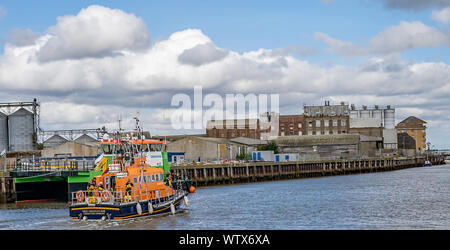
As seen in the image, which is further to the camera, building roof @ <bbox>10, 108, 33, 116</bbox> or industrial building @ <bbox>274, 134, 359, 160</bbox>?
industrial building @ <bbox>274, 134, 359, 160</bbox>

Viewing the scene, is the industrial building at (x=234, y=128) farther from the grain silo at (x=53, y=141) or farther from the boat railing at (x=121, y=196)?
the boat railing at (x=121, y=196)

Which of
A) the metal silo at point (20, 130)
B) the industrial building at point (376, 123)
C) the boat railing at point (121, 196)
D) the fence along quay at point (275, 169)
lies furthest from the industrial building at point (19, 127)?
the industrial building at point (376, 123)

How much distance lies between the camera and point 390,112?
16050 cm

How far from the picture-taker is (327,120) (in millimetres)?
144750

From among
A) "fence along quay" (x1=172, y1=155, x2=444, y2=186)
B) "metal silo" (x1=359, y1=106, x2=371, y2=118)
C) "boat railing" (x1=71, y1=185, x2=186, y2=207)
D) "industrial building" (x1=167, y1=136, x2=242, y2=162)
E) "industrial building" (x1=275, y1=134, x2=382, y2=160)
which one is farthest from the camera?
"metal silo" (x1=359, y1=106, x2=371, y2=118)

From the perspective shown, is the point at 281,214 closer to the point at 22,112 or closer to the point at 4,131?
the point at 4,131

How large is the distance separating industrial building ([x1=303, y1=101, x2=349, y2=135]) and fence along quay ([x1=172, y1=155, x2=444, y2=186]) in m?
19.3

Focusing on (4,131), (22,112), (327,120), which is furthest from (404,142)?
(4,131)

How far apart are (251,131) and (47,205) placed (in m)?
96.8

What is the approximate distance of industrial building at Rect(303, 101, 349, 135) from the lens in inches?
5635

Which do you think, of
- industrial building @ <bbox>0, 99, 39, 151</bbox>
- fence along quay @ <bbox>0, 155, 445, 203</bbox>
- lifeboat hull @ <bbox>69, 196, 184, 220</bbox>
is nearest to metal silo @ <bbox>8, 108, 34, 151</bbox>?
industrial building @ <bbox>0, 99, 39, 151</bbox>

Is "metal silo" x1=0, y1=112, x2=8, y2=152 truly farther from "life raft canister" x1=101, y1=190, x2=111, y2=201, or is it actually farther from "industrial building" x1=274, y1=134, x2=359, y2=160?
"life raft canister" x1=101, y1=190, x2=111, y2=201

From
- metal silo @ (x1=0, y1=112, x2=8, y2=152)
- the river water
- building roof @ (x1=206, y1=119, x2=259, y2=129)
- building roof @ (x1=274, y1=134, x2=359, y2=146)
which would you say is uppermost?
building roof @ (x1=206, y1=119, x2=259, y2=129)
